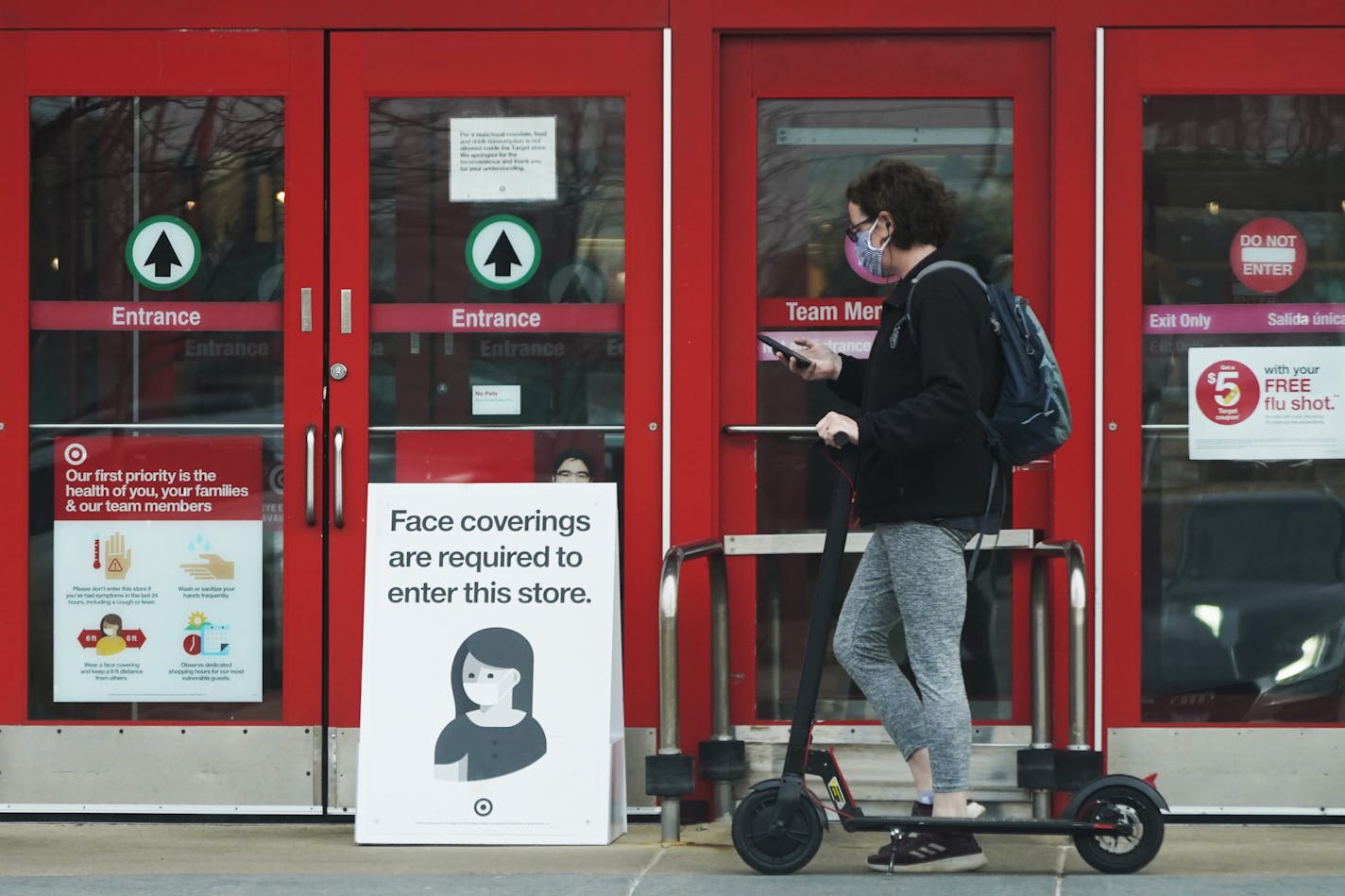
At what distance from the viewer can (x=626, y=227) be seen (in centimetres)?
634

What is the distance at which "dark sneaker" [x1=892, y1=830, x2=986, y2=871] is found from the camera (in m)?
5.23

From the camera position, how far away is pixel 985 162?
6.37m

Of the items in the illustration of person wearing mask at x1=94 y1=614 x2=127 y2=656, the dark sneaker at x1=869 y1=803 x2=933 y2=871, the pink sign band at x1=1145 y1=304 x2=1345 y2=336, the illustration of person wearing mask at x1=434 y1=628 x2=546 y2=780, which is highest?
the pink sign band at x1=1145 y1=304 x2=1345 y2=336

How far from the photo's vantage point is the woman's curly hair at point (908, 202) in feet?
17.1

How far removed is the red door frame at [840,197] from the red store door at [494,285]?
26 cm

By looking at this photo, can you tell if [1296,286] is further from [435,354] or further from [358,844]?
[358,844]

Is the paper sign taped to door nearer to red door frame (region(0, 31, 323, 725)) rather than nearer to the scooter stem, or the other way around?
red door frame (region(0, 31, 323, 725))

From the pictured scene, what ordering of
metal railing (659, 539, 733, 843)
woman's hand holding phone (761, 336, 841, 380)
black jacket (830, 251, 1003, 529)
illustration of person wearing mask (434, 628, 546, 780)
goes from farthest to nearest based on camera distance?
illustration of person wearing mask (434, 628, 546, 780)
metal railing (659, 539, 733, 843)
woman's hand holding phone (761, 336, 841, 380)
black jacket (830, 251, 1003, 529)

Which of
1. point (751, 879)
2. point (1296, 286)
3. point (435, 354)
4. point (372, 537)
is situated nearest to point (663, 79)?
point (435, 354)

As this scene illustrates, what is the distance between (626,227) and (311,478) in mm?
1322

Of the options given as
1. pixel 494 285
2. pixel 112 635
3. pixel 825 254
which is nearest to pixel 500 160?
pixel 494 285

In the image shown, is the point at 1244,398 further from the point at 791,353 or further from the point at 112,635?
the point at 112,635

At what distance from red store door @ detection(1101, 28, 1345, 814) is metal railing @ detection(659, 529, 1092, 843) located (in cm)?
26

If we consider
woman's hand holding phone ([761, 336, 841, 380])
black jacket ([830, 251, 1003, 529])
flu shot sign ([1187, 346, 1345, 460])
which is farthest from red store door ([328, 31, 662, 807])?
flu shot sign ([1187, 346, 1345, 460])
